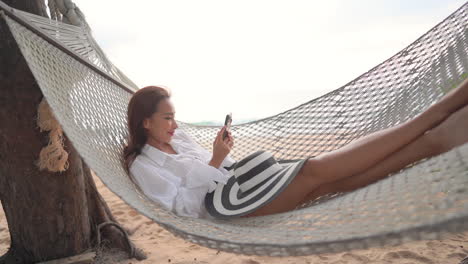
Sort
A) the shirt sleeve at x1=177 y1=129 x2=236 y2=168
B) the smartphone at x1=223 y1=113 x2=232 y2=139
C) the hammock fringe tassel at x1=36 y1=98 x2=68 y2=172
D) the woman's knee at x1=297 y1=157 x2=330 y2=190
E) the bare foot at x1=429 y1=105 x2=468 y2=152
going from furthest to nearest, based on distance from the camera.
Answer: the shirt sleeve at x1=177 y1=129 x2=236 y2=168, the smartphone at x1=223 y1=113 x2=232 y2=139, the hammock fringe tassel at x1=36 y1=98 x2=68 y2=172, the woman's knee at x1=297 y1=157 x2=330 y2=190, the bare foot at x1=429 y1=105 x2=468 y2=152

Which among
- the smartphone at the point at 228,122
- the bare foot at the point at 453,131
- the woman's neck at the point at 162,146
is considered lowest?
the woman's neck at the point at 162,146

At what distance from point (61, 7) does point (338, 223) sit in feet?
4.27

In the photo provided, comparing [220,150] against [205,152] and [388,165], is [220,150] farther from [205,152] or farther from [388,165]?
[388,165]

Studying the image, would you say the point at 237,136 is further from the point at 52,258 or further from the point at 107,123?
the point at 52,258

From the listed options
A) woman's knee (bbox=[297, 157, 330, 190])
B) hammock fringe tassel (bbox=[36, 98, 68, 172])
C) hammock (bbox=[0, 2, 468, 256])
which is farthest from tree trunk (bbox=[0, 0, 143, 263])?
woman's knee (bbox=[297, 157, 330, 190])

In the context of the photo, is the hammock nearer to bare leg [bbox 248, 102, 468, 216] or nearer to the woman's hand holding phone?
bare leg [bbox 248, 102, 468, 216]

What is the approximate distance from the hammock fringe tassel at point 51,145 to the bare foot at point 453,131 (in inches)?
46.2

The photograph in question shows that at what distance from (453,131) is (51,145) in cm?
123

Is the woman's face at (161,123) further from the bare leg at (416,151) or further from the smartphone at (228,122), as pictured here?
the bare leg at (416,151)

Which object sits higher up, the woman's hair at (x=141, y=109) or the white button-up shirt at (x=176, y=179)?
the woman's hair at (x=141, y=109)

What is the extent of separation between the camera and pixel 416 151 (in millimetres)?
1067

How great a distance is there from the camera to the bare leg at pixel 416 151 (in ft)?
3.22

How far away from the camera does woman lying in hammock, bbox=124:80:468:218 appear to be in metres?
1.04

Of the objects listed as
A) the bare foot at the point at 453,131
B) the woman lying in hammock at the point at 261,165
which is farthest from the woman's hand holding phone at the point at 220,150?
→ the bare foot at the point at 453,131
